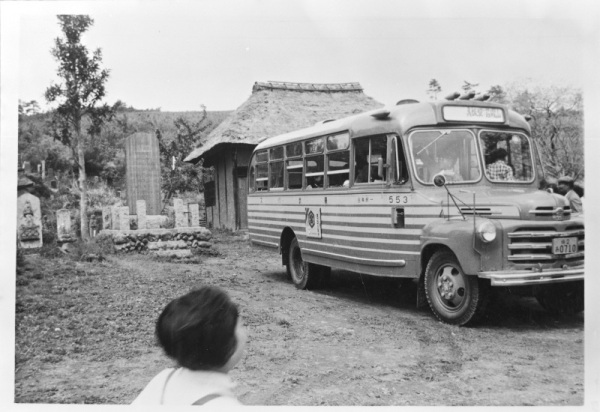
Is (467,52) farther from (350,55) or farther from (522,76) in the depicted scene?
(350,55)

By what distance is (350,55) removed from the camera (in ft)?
14.3

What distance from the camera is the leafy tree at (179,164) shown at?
355 inches

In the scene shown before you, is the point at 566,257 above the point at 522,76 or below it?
below

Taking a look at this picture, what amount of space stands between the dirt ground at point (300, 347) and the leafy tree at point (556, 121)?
49.8 inches

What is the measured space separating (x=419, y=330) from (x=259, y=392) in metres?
1.54

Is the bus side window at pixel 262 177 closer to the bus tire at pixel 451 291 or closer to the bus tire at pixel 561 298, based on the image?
the bus tire at pixel 451 291

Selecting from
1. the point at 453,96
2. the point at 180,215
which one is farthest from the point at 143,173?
the point at 453,96

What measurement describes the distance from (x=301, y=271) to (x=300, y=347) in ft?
8.79

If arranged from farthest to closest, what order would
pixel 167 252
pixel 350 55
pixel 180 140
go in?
pixel 180 140 < pixel 167 252 < pixel 350 55

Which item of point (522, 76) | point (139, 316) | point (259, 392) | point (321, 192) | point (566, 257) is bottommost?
point (259, 392)

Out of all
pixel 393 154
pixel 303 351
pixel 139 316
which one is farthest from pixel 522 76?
pixel 139 316

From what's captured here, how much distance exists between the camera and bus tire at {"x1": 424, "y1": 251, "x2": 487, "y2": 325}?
4434 millimetres

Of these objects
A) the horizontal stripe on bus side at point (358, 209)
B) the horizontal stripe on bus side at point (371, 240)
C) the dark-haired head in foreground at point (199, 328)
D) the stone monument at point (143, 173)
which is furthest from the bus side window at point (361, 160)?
the dark-haired head in foreground at point (199, 328)

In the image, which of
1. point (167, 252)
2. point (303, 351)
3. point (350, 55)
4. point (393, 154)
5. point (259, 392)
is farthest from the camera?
point (167, 252)
